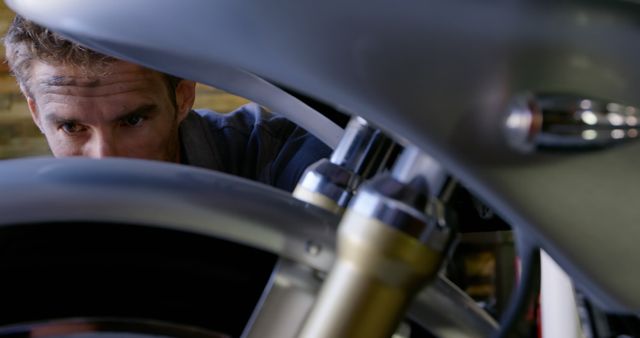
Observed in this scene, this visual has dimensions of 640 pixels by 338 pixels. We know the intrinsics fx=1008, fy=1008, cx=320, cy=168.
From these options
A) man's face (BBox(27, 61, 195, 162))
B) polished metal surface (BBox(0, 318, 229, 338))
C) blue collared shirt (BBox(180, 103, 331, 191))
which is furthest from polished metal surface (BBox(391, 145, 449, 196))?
man's face (BBox(27, 61, 195, 162))

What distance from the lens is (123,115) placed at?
43.4 inches

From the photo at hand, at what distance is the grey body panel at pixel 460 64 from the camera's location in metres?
0.33

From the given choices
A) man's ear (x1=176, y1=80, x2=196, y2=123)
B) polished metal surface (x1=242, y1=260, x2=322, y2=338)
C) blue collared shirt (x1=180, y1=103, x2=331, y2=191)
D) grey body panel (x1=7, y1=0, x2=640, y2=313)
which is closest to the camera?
grey body panel (x1=7, y1=0, x2=640, y2=313)

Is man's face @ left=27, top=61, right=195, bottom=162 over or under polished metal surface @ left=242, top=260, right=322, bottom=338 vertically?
over

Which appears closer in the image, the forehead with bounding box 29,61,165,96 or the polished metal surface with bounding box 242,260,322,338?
the polished metal surface with bounding box 242,260,322,338

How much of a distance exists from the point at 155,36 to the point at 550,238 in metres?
0.16

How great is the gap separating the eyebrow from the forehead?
0.08 feet

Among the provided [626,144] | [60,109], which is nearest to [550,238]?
[626,144]

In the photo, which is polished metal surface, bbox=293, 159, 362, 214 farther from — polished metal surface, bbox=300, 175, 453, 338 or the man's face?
the man's face

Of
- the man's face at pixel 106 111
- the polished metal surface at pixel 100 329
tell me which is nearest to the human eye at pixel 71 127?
the man's face at pixel 106 111

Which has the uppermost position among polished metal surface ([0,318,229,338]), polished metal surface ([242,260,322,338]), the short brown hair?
the short brown hair

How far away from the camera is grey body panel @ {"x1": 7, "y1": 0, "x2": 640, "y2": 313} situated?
0.33 meters

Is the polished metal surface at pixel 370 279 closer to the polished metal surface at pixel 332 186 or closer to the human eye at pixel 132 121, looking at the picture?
the polished metal surface at pixel 332 186

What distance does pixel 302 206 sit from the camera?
46cm
